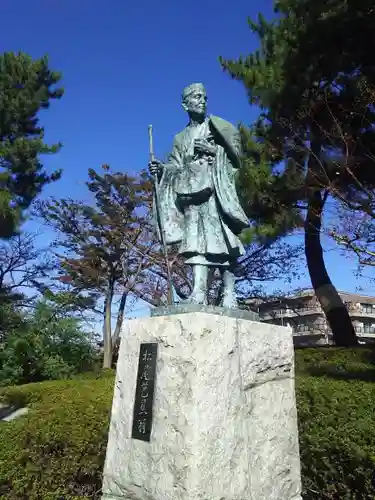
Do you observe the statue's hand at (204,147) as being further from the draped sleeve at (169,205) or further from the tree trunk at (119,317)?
the tree trunk at (119,317)

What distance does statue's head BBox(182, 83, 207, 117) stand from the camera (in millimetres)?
3846

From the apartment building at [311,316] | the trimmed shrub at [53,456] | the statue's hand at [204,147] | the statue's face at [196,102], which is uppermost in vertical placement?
the apartment building at [311,316]

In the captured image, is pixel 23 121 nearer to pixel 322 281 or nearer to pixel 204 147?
pixel 322 281

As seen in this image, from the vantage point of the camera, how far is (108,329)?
16.7 m

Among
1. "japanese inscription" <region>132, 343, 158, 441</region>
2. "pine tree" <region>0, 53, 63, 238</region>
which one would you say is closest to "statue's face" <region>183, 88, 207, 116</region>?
"japanese inscription" <region>132, 343, 158, 441</region>

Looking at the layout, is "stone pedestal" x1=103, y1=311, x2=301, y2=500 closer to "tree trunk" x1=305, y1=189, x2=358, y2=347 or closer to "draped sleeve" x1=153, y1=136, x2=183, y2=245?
"draped sleeve" x1=153, y1=136, x2=183, y2=245

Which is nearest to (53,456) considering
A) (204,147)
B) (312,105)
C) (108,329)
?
(204,147)

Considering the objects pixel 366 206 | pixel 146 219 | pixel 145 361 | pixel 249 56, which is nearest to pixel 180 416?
pixel 145 361

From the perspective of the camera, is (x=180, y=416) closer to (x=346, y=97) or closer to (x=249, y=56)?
(x=346, y=97)

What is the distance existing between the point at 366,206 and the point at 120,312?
34.9ft

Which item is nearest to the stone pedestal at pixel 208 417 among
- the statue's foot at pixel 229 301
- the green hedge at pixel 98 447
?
the statue's foot at pixel 229 301

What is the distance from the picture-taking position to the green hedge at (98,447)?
3.68 metres

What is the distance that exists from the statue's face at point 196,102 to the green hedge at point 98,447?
2.86 m

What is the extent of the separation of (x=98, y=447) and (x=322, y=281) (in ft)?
28.7
